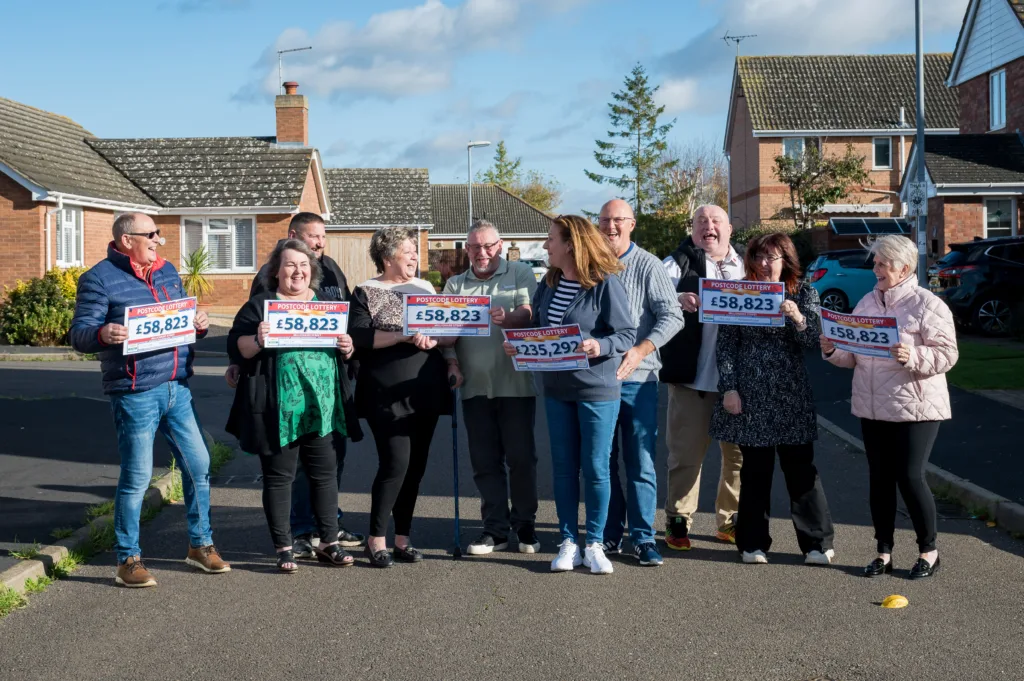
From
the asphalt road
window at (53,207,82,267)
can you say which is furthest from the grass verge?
window at (53,207,82,267)

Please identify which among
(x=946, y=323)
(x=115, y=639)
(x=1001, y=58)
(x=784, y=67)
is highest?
(x=784, y=67)

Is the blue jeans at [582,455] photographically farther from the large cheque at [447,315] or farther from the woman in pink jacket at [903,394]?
the woman in pink jacket at [903,394]

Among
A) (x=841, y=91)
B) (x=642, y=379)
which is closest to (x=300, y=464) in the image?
(x=642, y=379)

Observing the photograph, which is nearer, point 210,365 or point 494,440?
point 494,440

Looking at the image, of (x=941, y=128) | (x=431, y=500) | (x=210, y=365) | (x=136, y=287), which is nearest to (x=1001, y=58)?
(x=941, y=128)

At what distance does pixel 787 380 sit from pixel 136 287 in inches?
150

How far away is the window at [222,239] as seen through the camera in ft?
112

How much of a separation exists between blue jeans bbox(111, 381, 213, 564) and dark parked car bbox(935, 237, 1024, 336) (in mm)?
18017

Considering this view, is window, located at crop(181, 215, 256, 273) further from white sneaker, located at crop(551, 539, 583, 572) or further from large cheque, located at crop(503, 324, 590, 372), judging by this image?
white sneaker, located at crop(551, 539, 583, 572)

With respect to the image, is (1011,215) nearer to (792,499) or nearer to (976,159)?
(976,159)

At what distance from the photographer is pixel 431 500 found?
8703 mm

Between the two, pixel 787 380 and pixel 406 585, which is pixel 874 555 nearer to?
pixel 787 380

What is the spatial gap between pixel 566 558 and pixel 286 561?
5.37 ft

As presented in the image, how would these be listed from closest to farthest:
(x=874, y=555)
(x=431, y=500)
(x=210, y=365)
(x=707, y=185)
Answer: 1. (x=874, y=555)
2. (x=431, y=500)
3. (x=210, y=365)
4. (x=707, y=185)
